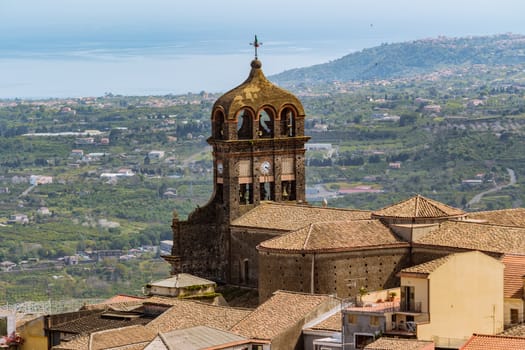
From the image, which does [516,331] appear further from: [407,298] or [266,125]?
[266,125]

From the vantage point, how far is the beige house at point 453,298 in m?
49.6

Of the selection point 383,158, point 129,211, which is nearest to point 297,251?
point 129,211

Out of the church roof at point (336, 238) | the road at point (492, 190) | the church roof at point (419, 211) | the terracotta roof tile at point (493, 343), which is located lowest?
the road at point (492, 190)

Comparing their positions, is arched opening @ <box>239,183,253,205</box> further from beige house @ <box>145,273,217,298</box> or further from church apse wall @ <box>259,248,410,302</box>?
church apse wall @ <box>259,248,410,302</box>

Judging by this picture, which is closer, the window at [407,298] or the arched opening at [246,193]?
the window at [407,298]

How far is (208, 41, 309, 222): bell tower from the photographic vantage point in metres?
66.8

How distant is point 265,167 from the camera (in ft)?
221

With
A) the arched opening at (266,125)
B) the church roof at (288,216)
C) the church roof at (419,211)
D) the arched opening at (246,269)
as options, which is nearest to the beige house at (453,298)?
the church roof at (419,211)

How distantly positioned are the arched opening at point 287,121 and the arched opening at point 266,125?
48 centimetres

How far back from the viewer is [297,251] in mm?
56375

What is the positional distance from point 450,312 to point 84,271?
96.7 m

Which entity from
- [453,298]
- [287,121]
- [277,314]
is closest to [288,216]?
[287,121]

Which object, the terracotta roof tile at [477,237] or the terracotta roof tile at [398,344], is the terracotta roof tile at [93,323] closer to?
the terracotta roof tile at [477,237]

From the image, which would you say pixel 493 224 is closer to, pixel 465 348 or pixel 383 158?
pixel 465 348
